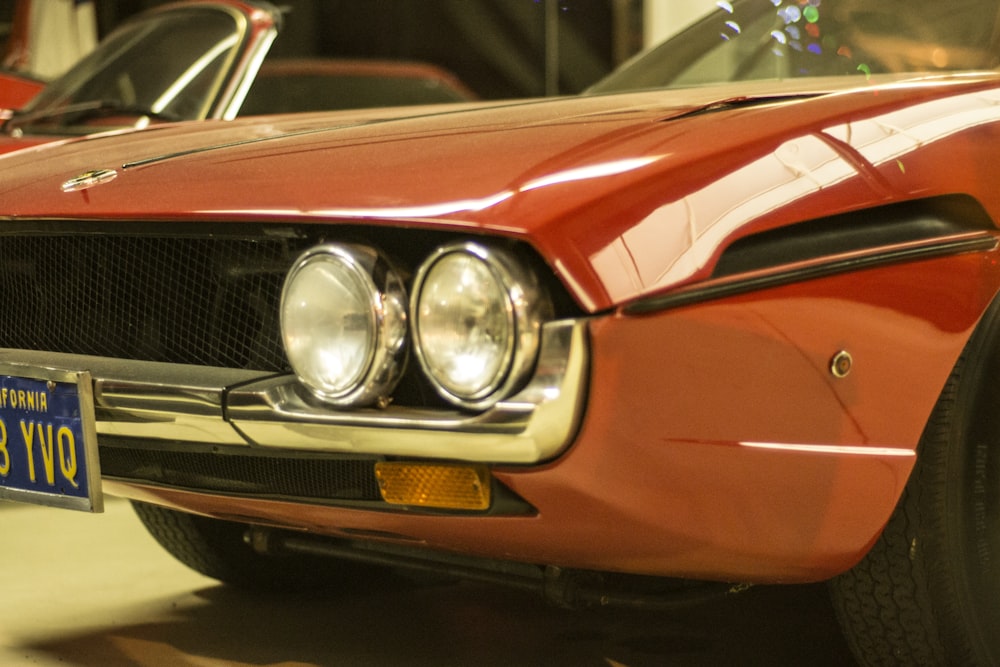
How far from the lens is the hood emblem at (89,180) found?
1.94m

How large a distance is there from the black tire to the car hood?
1.00 feet

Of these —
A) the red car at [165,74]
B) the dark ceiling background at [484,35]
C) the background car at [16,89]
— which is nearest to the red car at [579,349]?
the red car at [165,74]

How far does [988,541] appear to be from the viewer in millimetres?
1760

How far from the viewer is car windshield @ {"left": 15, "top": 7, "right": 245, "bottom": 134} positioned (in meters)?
3.64

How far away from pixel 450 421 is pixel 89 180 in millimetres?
796

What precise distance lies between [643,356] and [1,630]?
1.54 metres

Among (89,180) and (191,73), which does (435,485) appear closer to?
(89,180)

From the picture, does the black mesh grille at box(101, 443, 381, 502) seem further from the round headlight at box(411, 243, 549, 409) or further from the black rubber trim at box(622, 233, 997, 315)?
the black rubber trim at box(622, 233, 997, 315)

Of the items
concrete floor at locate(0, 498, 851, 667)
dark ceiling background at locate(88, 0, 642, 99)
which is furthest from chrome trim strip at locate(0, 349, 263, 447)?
dark ceiling background at locate(88, 0, 642, 99)

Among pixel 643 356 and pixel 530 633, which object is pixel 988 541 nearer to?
pixel 643 356

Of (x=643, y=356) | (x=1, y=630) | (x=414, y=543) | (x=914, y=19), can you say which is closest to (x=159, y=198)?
(x=414, y=543)

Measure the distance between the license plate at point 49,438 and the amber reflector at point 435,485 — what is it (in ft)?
1.50

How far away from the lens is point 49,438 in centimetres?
185

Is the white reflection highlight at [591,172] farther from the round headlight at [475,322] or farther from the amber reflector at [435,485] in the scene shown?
the amber reflector at [435,485]
